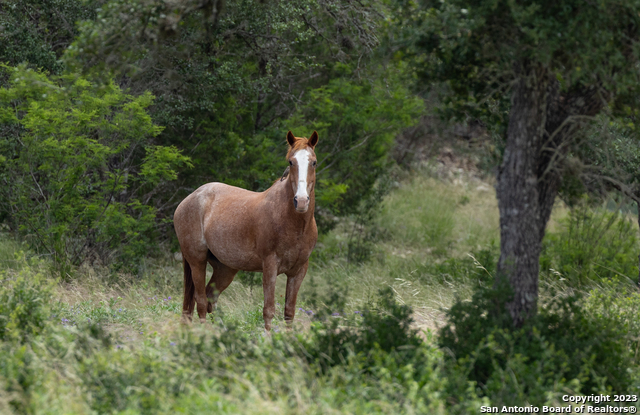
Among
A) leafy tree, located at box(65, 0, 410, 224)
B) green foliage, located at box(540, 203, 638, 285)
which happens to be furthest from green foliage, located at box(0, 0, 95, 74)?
green foliage, located at box(540, 203, 638, 285)

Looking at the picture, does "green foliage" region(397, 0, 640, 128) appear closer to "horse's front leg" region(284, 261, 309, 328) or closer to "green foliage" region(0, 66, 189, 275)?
"horse's front leg" region(284, 261, 309, 328)

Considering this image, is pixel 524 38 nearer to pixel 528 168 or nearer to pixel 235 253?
pixel 528 168

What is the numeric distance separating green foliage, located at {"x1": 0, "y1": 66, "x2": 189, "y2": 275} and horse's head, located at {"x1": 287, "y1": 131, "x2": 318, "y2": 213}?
443 centimetres

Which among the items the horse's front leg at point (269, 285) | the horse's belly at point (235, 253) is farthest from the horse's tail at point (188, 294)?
the horse's front leg at point (269, 285)

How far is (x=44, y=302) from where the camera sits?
5.96 m

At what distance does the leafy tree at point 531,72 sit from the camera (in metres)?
4.85

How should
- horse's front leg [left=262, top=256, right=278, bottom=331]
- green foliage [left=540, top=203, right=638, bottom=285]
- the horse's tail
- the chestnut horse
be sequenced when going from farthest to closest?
green foliage [left=540, top=203, right=638, bottom=285] < the horse's tail < horse's front leg [left=262, top=256, right=278, bottom=331] < the chestnut horse

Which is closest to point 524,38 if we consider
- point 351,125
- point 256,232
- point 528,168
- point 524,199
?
point 528,168

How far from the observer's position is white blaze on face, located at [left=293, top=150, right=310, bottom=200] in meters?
6.03

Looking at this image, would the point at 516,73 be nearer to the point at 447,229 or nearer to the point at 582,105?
the point at 582,105

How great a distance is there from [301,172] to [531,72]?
2.31 metres

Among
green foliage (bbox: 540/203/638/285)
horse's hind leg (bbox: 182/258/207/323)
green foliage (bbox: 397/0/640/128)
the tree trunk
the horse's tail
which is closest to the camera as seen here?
green foliage (bbox: 397/0/640/128)

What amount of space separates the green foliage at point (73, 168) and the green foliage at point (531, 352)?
256 inches

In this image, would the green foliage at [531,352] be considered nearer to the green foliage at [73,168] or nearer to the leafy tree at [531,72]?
the leafy tree at [531,72]
